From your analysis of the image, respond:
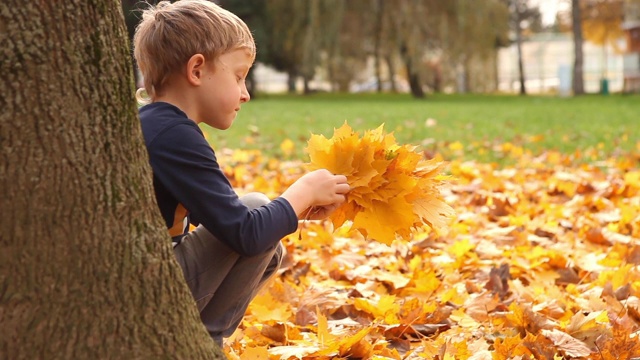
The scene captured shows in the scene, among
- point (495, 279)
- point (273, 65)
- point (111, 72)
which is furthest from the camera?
point (273, 65)

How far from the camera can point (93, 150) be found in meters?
1.51

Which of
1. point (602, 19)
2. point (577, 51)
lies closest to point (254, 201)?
point (577, 51)

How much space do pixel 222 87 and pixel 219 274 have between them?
0.45 meters

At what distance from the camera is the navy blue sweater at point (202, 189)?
1.85 metres

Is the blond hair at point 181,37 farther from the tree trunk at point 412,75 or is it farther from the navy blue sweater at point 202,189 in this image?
the tree trunk at point 412,75

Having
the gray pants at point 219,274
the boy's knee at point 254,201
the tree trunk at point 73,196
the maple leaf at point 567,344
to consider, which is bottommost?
the maple leaf at point 567,344

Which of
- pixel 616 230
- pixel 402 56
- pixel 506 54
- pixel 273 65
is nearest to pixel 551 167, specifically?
pixel 616 230

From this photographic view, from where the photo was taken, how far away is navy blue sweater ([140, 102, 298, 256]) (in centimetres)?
185

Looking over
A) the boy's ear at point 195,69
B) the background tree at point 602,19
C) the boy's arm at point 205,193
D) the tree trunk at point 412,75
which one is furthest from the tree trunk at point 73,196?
the background tree at point 602,19

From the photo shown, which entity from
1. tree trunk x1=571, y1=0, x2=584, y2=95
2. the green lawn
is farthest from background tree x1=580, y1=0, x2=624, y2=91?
the green lawn

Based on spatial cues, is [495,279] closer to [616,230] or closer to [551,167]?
[616,230]

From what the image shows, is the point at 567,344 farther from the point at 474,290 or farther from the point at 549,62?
the point at 549,62

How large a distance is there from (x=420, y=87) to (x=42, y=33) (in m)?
26.5

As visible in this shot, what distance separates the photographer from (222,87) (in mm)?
2025
